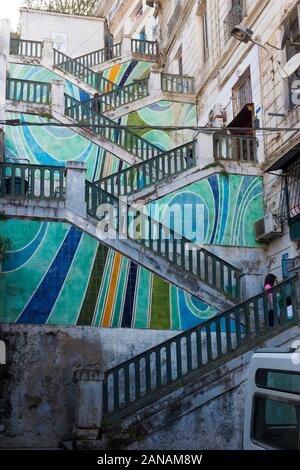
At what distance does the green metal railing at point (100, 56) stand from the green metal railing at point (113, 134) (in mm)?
6484

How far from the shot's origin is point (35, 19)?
28.7 metres

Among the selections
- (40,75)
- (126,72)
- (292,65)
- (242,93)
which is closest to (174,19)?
(126,72)

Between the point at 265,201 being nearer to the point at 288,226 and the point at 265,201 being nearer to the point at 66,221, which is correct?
the point at 288,226

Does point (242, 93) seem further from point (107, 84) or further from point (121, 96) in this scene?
point (107, 84)

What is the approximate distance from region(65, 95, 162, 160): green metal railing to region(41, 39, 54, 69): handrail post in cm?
386

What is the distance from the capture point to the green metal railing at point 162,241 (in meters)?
13.6

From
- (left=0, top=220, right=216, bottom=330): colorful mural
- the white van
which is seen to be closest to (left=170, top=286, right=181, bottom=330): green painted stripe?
(left=0, top=220, right=216, bottom=330): colorful mural

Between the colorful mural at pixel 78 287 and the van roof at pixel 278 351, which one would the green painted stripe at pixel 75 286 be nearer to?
the colorful mural at pixel 78 287

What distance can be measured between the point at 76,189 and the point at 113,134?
602 cm

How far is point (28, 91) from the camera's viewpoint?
770 inches

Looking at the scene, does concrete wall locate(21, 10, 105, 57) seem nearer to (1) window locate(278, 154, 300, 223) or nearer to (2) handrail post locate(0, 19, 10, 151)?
(2) handrail post locate(0, 19, 10, 151)

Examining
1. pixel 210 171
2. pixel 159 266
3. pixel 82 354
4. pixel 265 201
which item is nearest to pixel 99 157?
pixel 210 171
